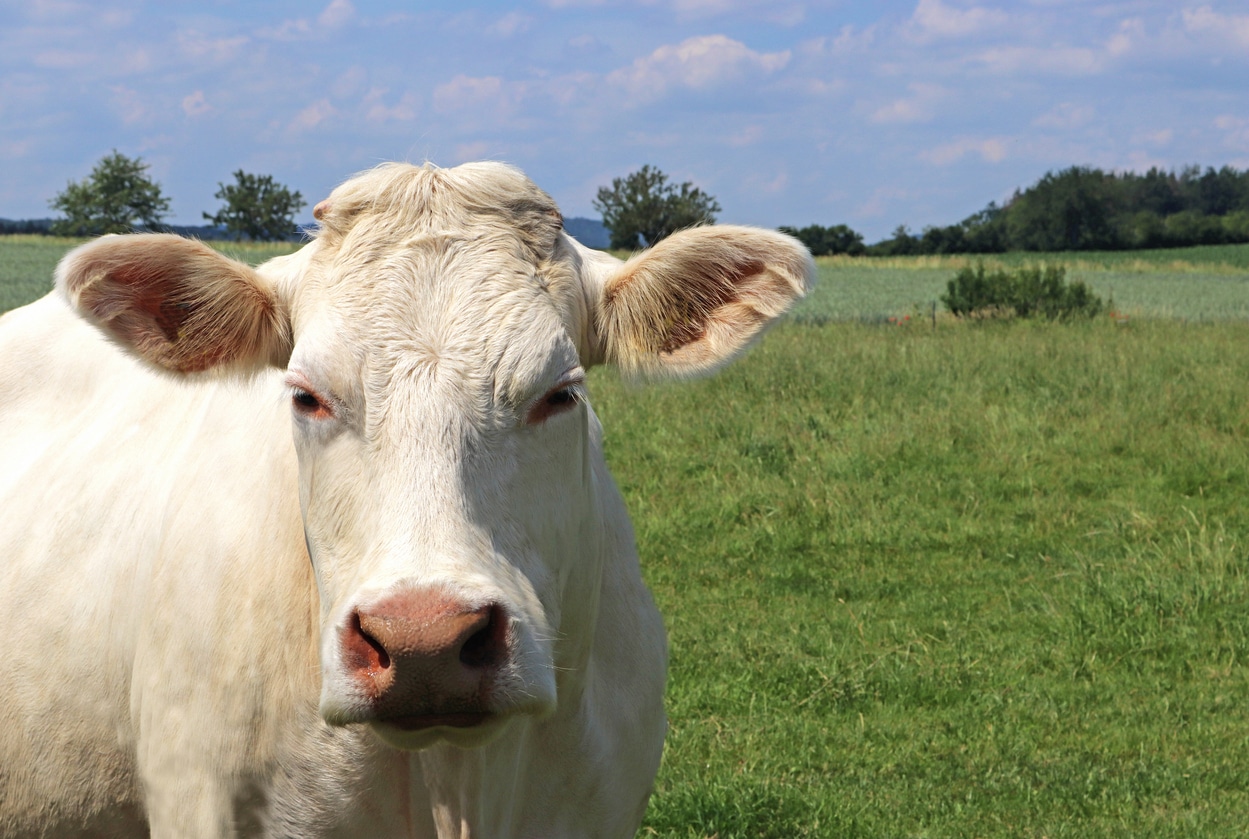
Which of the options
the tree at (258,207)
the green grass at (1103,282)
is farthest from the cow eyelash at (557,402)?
the tree at (258,207)

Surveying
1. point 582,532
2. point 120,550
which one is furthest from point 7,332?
point 582,532

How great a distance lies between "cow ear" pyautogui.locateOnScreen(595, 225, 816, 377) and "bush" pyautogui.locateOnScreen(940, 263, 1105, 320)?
17.0 m

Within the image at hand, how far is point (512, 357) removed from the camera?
2178 millimetres

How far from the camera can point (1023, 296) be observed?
19.7 metres

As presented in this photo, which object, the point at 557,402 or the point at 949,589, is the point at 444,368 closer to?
the point at 557,402

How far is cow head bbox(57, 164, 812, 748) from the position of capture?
1.92 metres

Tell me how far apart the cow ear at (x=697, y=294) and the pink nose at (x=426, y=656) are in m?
0.88

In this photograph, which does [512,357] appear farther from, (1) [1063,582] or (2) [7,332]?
(1) [1063,582]

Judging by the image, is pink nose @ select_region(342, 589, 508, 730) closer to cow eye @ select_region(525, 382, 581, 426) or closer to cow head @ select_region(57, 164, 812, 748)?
cow head @ select_region(57, 164, 812, 748)

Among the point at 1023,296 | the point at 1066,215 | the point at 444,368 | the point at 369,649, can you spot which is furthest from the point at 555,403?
the point at 1066,215

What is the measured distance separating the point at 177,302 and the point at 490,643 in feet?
3.75

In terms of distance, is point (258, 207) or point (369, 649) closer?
point (369, 649)

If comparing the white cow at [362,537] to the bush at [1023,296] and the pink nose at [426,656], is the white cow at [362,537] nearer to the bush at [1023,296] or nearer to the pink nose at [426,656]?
the pink nose at [426,656]

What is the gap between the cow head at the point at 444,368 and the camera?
192 centimetres
